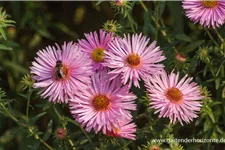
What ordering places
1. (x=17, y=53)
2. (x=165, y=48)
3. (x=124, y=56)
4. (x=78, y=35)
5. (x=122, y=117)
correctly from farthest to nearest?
(x=78, y=35) → (x=17, y=53) → (x=165, y=48) → (x=124, y=56) → (x=122, y=117)

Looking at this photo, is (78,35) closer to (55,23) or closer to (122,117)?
(55,23)

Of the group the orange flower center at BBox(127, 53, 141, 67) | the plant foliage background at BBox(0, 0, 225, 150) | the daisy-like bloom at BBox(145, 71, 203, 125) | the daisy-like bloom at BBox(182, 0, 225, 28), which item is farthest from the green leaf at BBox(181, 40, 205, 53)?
the orange flower center at BBox(127, 53, 141, 67)

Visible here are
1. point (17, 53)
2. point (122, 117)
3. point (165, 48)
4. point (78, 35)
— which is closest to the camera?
point (122, 117)

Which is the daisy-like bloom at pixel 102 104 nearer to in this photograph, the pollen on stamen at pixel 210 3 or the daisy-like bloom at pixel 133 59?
the daisy-like bloom at pixel 133 59

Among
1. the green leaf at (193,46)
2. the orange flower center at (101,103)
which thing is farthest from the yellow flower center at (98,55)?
the green leaf at (193,46)

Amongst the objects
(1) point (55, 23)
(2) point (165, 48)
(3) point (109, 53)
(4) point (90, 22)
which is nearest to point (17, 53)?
(1) point (55, 23)
